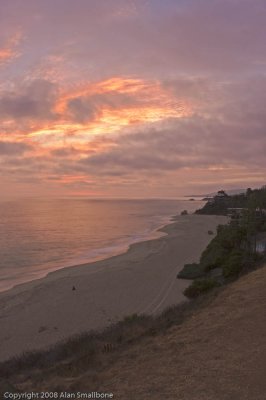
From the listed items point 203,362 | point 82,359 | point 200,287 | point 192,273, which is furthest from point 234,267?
point 203,362

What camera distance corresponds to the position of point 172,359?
939 cm

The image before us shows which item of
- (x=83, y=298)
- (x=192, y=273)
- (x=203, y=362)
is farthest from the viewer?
(x=192, y=273)

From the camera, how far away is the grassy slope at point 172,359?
7.77 m

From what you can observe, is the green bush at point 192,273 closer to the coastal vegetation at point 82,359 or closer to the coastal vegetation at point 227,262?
the coastal vegetation at point 227,262

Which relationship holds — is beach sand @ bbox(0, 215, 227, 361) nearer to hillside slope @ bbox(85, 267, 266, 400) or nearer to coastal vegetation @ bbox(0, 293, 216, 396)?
coastal vegetation @ bbox(0, 293, 216, 396)

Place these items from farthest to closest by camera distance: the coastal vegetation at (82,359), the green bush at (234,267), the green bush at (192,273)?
the green bush at (192,273) → the green bush at (234,267) → the coastal vegetation at (82,359)

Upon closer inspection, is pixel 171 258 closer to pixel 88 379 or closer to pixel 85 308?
pixel 85 308

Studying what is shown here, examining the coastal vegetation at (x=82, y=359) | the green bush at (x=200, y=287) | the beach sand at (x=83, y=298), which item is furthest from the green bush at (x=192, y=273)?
the coastal vegetation at (x=82, y=359)

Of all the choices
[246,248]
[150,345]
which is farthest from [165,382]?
[246,248]

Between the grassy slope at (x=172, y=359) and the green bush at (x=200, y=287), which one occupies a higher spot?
the grassy slope at (x=172, y=359)

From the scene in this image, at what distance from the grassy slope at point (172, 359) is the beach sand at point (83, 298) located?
5671mm

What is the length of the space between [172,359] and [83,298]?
52.9 feet

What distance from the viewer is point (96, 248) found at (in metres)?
51.7

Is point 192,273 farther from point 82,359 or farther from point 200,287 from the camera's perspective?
point 82,359
